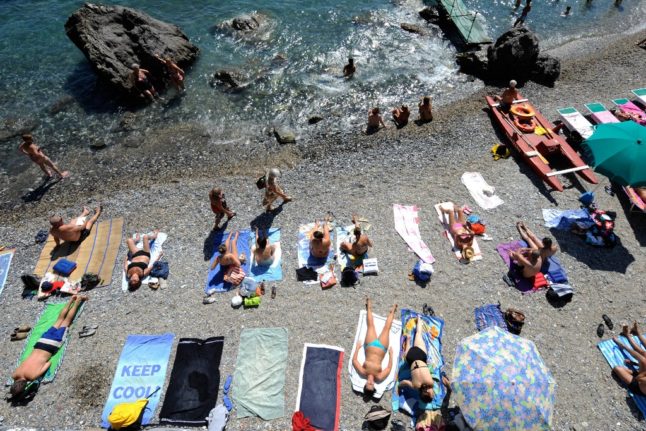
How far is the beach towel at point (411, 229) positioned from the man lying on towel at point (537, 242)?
2881 millimetres

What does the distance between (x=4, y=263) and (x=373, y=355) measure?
39.5ft

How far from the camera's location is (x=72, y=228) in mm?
12070

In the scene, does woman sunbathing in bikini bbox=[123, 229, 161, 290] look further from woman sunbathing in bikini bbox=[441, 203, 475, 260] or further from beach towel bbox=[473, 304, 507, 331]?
beach towel bbox=[473, 304, 507, 331]

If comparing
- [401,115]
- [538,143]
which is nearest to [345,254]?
[401,115]

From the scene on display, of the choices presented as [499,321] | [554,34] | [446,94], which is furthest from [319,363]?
[554,34]

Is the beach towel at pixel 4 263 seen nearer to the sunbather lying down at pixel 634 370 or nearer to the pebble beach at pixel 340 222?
the pebble beach at pixel 340 222

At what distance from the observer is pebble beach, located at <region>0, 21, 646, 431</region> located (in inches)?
352

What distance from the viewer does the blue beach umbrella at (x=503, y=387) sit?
21.8ft

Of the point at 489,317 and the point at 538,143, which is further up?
the point at 538,143

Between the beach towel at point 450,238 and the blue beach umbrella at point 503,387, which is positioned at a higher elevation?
the blue beach umbrella at point 503,387

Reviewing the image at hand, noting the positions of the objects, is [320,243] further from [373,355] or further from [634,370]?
[634,370]

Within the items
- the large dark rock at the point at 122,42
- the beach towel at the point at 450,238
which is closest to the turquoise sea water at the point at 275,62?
the large dark rock at the point at 122,42

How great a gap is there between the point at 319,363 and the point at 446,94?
48.6 feet

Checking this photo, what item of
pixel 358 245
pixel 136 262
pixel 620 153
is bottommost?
pixel 136 262
